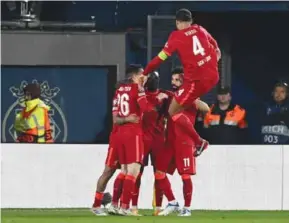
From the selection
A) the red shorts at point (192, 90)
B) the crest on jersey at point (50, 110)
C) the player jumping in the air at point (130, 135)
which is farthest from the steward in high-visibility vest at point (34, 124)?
the red shorts at point (192, 90)

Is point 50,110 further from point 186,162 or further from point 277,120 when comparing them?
point 186,162

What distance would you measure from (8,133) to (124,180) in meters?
7.40

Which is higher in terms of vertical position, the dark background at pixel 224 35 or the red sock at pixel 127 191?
the dark background at pixel 224 35

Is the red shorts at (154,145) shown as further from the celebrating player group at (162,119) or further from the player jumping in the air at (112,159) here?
the player jumping in the air at (112,159)

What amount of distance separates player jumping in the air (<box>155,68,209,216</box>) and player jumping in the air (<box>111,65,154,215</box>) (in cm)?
52

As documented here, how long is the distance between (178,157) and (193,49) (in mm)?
1773

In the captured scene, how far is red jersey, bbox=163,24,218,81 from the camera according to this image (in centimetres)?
1736

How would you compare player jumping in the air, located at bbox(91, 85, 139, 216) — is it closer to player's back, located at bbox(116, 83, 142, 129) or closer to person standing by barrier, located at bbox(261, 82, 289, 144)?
player's back, located at bbox(116, 83, 142, 129)

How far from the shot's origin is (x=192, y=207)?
21328 mm

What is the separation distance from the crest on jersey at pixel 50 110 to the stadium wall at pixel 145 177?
3965 mm

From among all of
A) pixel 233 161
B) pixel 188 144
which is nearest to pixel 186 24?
pixel 188 144

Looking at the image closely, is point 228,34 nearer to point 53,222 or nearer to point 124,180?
point 124,180

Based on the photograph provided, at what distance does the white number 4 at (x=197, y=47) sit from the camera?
1738 centimetres

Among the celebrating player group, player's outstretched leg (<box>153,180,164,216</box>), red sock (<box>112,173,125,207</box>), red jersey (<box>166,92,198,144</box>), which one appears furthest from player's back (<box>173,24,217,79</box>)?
player's outstretched leg (<box>153,180,164,216</box>)
